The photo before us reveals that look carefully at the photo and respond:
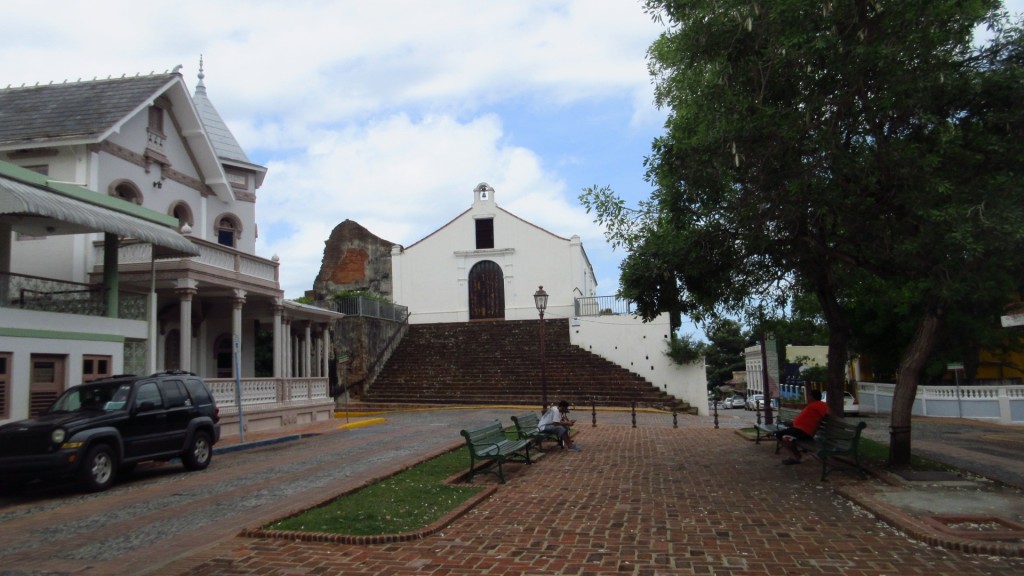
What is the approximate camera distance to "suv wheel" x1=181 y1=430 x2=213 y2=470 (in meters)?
12.9

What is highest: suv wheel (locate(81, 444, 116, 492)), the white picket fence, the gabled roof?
the gabled roof

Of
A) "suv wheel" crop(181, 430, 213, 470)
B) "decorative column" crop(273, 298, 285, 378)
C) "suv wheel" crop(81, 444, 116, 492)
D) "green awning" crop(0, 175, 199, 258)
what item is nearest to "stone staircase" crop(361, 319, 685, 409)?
"decorative column" crop(273, 298, 285, 378)

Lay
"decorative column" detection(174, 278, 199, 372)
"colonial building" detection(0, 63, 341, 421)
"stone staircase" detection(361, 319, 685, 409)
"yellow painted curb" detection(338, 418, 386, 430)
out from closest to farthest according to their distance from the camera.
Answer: "colonial building" detection(0, 63, 341, 421), "decorative column" detection(174, 278, 199, 372), "yellow painted curb" detection(338, 418, 386, 430), "stone staircase" detection(361, 319, 685, 409)

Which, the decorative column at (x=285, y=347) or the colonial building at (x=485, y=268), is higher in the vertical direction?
the colonial building at (x=485, y=268)

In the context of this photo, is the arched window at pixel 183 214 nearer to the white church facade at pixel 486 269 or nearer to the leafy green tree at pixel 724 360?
the white church facade at pixel 486 269

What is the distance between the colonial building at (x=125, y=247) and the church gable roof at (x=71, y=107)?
0.05m

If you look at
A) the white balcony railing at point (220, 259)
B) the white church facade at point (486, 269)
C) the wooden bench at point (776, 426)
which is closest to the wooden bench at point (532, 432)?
the wooden bench at point (776, 426)

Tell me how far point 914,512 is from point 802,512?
108cm

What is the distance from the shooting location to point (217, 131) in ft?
85.5

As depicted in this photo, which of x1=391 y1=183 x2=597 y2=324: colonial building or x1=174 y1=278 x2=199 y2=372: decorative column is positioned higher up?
x1=391 y1=183 x2=597 y2=324: colonial building

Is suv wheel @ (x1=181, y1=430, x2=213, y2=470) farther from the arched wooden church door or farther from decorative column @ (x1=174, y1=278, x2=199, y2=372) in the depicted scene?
the arched wooden church door

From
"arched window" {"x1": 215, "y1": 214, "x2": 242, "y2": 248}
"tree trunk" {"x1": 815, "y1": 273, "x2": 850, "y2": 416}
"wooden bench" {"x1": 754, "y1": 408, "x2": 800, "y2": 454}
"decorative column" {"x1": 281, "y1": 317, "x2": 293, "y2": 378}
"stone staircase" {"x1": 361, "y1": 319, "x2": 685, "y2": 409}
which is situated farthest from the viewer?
"stone staircase" {"x1": 361, "y1": 319, "x2": 685, "y2": 409}

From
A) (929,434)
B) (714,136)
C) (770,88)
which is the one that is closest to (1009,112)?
(770,88)

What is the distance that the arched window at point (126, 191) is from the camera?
60.6ft
